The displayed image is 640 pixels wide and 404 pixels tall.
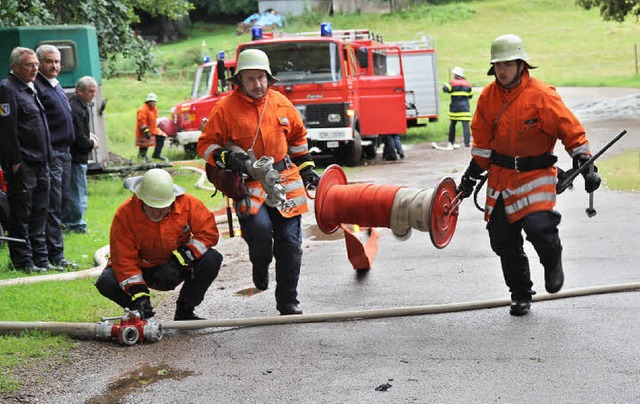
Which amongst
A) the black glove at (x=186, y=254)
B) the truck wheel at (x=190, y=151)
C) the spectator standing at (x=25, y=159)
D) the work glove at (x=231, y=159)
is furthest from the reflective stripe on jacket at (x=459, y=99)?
the black glove at (x=186, y=254)

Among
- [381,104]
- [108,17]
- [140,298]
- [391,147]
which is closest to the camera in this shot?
[140,298]

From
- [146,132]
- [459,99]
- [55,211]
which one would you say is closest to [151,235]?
[55,211]

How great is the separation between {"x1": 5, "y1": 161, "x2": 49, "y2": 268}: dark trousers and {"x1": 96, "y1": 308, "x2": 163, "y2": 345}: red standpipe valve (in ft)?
9.53

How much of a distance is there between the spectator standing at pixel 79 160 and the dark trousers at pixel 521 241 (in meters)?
5.95

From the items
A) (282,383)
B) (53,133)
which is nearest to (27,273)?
(53,133)

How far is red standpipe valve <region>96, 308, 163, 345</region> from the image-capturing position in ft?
21.6

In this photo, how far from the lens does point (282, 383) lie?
5.62 m

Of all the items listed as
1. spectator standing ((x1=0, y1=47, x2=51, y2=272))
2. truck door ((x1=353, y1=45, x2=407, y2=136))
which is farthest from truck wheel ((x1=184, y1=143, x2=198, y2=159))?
spectator standing ((x1=0, y1=47, x2=51, y2=272))

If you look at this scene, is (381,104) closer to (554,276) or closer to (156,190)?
(554,276)

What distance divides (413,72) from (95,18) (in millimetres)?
10866

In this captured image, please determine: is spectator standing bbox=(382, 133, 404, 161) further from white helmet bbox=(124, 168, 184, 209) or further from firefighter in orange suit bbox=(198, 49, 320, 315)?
white helmet bbox=(124, 168, 184, 209)

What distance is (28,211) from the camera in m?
9.21

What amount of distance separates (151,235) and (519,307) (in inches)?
98.9

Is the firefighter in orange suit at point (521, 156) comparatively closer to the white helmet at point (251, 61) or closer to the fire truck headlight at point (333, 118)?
the white helmet at point (251, 61)
